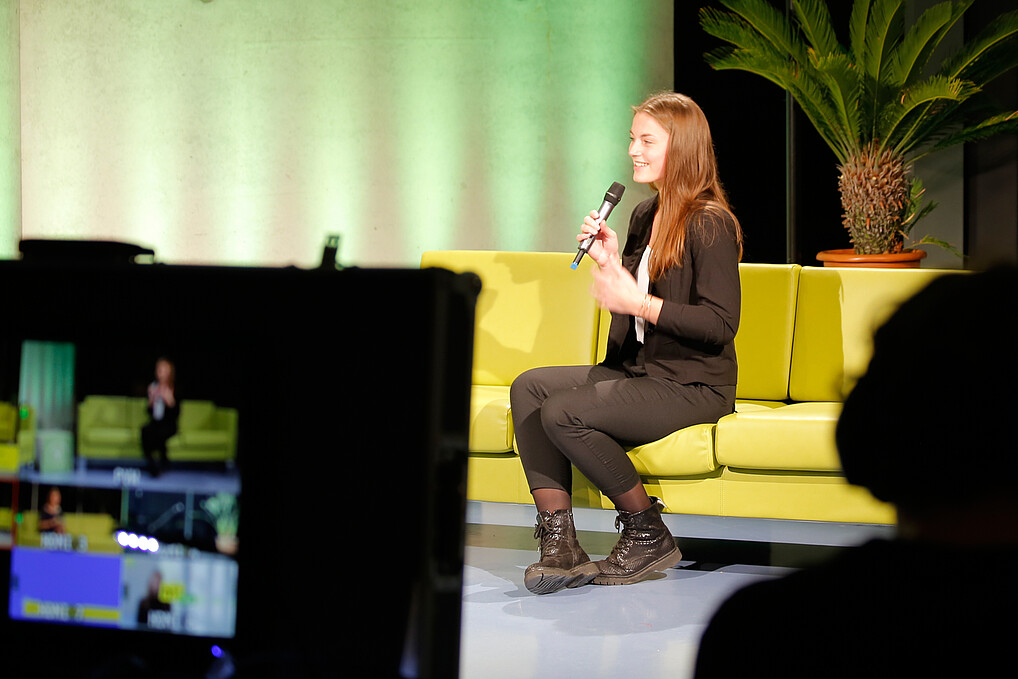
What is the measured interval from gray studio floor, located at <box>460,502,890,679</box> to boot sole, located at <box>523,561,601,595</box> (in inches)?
1.2

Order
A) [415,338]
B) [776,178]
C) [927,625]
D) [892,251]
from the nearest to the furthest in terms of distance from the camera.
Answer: [927,625]
[415,338]
[892,251]
[776,178]

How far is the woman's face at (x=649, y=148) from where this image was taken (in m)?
2.37

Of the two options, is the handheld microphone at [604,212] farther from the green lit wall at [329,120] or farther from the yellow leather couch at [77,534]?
the green lit wall at [329,120]

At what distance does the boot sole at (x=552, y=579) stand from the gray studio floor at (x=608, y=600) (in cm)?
3

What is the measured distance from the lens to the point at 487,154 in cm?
441

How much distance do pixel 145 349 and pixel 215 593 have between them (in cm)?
21

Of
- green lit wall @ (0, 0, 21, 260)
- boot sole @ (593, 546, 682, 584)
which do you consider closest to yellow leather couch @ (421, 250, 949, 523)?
boot sole @ (593, 546, 682, 584)

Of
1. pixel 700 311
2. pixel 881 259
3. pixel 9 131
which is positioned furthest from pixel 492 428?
pixel 9 131

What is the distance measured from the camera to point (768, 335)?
292 cm

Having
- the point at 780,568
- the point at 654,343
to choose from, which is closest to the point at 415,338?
the point at 654,343

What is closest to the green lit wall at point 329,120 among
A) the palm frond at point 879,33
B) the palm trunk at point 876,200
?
the palm frond at point 879,33

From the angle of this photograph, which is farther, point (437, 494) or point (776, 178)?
point (776, 178)

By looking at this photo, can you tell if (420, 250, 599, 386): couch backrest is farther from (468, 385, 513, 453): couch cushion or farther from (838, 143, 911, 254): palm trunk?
(838, 143, 911, 254): palm trunk

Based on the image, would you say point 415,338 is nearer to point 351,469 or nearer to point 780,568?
point 351,469
